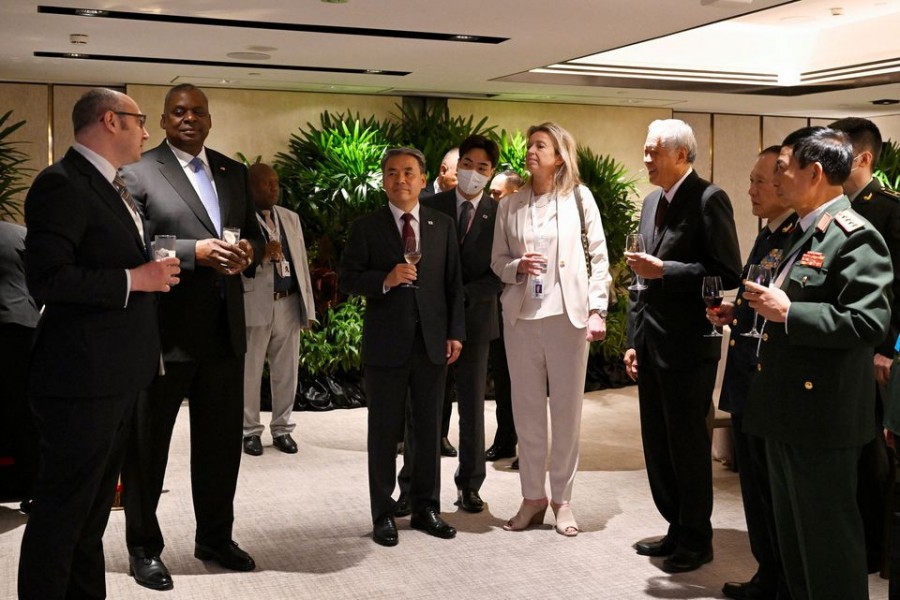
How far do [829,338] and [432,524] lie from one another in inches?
86.7

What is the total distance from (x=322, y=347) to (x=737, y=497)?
12.1 feet

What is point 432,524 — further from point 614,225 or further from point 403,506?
point 614,225

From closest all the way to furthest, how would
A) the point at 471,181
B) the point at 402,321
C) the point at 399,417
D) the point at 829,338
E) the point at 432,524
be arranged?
the point at 829,338 < the point at 402,321 < the point at 399,417 < the point at 432,524 < the point at 471,181

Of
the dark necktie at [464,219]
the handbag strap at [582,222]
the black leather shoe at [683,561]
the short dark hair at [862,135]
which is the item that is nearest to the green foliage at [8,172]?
the dark necktie at [464,219]

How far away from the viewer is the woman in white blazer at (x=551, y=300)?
4.38m

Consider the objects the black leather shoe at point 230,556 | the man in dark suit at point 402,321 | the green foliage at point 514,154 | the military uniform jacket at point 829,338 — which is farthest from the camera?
the green foliage at point 514,154

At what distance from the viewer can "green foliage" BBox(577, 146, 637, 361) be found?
Result: 28.6 feet

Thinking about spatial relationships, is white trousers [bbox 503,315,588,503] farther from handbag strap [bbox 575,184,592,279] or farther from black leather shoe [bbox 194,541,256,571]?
black leather shoe [bbox 194,541,256,571]

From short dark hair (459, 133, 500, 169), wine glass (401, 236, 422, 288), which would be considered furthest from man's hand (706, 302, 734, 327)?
short dark hair (459, 133, 500, 169)

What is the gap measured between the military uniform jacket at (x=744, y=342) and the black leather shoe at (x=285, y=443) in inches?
128

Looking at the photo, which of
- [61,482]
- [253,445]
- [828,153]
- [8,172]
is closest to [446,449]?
[253,445]

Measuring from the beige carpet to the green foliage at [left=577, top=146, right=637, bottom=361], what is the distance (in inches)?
112

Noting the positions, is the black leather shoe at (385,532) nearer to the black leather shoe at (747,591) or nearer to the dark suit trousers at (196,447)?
the dark suit trousers at (196,447)

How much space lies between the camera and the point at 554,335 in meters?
4.39
